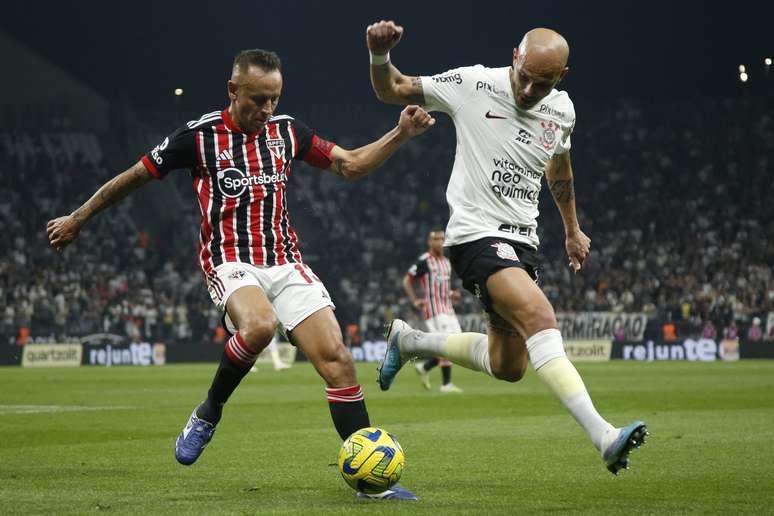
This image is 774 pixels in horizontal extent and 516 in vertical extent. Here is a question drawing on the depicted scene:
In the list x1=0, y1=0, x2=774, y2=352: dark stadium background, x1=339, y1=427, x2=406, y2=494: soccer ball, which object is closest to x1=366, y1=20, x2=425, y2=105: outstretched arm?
x1=339, y1=427, x2=406, y2=494: soccer ball

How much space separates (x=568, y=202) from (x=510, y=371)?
124 cm

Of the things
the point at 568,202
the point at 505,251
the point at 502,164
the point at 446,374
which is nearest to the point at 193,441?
the point at 505,251

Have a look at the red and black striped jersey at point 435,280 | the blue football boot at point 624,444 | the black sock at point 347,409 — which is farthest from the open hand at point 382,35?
the red and black striped jersey at point 435,280

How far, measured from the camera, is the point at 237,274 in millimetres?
7102

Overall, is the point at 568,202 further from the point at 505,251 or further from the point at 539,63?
the point at 539,63

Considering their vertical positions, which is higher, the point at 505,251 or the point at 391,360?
the point at 505,251

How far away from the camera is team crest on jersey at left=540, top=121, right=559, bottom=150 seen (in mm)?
7070

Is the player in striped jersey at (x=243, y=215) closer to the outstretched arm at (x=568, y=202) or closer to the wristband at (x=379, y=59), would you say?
the wristband at (x=379, y=59)

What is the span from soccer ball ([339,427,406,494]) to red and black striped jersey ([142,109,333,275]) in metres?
1.39

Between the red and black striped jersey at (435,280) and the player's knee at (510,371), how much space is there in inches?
458

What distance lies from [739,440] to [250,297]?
486 cm

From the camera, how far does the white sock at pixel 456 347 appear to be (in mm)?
7527

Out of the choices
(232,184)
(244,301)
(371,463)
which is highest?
(232,184)

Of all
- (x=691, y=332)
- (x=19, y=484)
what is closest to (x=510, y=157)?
(x=19, y=484)
